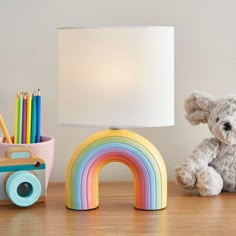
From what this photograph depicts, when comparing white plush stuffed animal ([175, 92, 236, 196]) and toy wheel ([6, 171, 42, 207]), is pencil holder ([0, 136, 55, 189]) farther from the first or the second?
white plush stuffed animal ([175, 92, 236, 196])

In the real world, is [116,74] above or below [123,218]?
above

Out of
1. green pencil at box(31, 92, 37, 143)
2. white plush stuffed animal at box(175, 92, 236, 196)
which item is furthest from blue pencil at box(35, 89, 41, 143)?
white plush stuffed animal at box(175, 92, 236, 196)

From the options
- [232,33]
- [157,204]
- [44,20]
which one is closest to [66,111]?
[157,204]

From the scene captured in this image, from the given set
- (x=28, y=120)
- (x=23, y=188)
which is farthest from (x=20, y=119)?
(x=23, y=188)

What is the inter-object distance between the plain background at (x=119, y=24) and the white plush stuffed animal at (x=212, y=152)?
134 millimetres

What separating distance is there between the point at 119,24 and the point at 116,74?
0.36 metres

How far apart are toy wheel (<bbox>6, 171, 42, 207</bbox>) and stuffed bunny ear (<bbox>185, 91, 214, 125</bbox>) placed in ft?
1.27

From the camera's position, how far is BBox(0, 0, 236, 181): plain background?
148 centimetres

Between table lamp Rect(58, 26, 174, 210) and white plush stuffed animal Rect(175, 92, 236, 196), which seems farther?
white plush stuffed animal Rect(175, 92, 236, 196)

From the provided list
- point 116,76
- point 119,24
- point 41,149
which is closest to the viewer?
point 116,76

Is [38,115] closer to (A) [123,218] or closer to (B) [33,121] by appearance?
(B) [33,121]

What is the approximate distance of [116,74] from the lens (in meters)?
1.17

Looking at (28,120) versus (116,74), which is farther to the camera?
(28,120)

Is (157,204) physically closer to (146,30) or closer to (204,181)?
(204,181)
